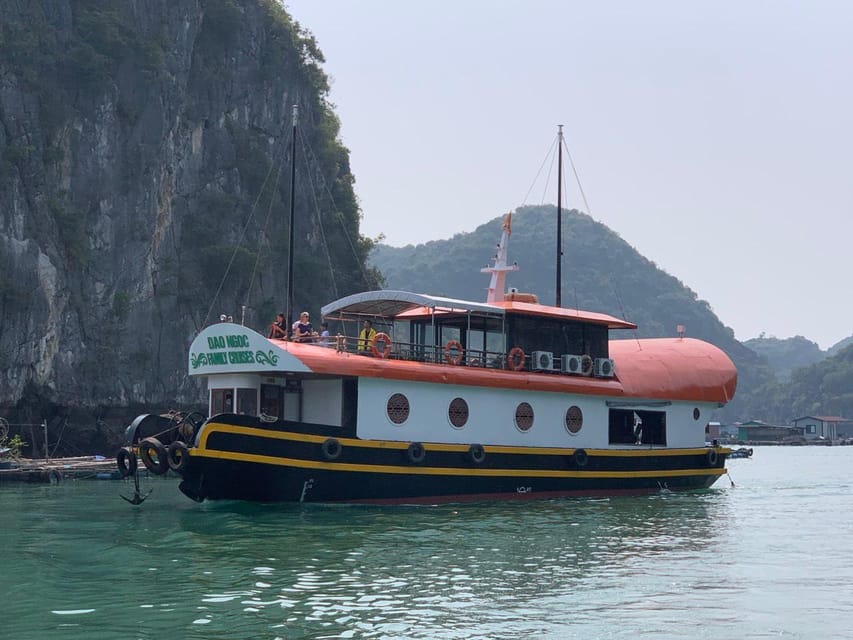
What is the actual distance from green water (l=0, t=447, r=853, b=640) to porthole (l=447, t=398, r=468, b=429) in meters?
1.94

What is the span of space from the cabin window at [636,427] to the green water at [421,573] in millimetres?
3793

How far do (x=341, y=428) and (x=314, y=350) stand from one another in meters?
1.64

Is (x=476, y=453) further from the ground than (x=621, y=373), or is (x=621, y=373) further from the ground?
(x=621, y=373)

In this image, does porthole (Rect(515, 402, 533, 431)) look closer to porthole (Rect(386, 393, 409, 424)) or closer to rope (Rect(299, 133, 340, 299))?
porthole (Rect(386, 393, 409, 424))

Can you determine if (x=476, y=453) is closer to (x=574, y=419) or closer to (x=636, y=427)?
(x=574, y=419)

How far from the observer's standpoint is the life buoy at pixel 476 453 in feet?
70.9

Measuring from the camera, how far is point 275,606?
11.0 metres

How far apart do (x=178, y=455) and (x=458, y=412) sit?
5983 millimetres

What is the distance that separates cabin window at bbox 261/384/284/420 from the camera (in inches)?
819

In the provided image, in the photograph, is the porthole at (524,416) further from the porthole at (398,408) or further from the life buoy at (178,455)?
the life buoy at (178,455)

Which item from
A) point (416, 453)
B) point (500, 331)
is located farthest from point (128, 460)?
point (500, 331)

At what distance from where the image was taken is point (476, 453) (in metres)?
21.7

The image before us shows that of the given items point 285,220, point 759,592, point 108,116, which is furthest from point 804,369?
point 759,592

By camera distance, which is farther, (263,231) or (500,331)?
(263,231)
